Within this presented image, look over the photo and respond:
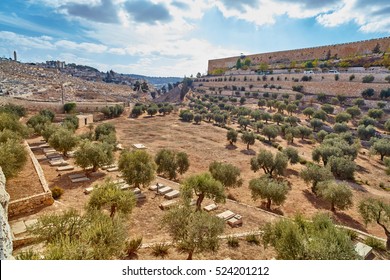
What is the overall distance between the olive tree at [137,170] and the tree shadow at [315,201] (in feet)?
46.9

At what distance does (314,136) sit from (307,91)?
94.0 feet

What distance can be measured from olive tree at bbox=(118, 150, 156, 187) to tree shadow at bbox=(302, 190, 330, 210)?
14.3 m

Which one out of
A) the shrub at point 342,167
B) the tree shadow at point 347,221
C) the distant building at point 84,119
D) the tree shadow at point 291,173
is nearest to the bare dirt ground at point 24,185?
the tree shadow at point 347,221

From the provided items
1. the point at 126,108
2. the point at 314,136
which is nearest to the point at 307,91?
the point at 314,136

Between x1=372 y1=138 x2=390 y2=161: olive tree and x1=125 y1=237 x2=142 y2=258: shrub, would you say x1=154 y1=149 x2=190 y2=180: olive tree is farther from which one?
x1=372 y1=138 x2=390 y2=161: olive tree

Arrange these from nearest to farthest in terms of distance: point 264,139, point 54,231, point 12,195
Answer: point 54,231
point 12,195
point 264,139

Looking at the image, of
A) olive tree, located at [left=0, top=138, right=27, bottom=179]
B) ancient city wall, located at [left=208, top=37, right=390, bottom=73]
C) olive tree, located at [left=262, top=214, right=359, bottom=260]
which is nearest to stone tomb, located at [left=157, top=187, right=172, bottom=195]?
olive tree, located at [left=0, top=138, right=27, bottom=179]

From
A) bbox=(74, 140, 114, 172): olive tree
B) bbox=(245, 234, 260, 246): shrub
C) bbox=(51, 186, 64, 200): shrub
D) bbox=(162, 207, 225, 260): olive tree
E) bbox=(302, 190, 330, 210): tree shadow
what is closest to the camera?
bbox=(162, 207, 225, 260): olive tree

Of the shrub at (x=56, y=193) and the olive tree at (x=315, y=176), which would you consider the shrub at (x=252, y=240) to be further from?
the olive tree at (x=315, y=176)

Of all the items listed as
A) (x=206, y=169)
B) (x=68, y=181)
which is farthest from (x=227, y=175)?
(x=68, y=181)

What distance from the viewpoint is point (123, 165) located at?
17.6 meters

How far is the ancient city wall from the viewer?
259 feet
